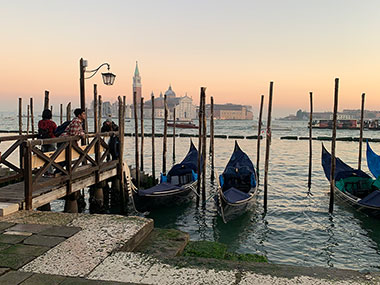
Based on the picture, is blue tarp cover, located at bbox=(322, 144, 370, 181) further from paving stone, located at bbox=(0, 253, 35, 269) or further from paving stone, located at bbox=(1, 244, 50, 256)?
Result: paving stone, located at bbox=(0, 253, 35, 269)

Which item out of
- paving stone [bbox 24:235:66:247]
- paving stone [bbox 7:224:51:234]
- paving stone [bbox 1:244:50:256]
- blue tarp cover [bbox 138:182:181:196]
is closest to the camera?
paving stone [bbox 1:244:50:256]

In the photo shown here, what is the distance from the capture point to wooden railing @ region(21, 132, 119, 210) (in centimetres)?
480

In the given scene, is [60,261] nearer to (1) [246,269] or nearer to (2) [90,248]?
(2) [90,248]

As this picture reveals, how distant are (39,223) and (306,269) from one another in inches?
109

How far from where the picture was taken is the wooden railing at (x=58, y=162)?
4.80 meters

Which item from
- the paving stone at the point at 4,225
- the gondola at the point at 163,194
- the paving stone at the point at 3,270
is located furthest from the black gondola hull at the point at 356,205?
the paving stone at the point at 3,270

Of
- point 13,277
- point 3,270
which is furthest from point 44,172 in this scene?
point 13,277

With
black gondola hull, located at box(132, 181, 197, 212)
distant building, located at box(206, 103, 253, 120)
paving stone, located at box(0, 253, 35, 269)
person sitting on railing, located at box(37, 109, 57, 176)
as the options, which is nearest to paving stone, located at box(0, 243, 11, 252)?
paving stone, located at box(0, 253, 35, 269)

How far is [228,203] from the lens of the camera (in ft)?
26.3

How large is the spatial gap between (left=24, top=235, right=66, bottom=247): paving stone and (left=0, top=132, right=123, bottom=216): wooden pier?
1.08 meters

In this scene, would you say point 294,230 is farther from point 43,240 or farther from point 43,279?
point 43,279

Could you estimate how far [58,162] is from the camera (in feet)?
20.6

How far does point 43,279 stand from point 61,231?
1009 millimetres

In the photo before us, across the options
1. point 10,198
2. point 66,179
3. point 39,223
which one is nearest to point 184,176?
point 66,179
